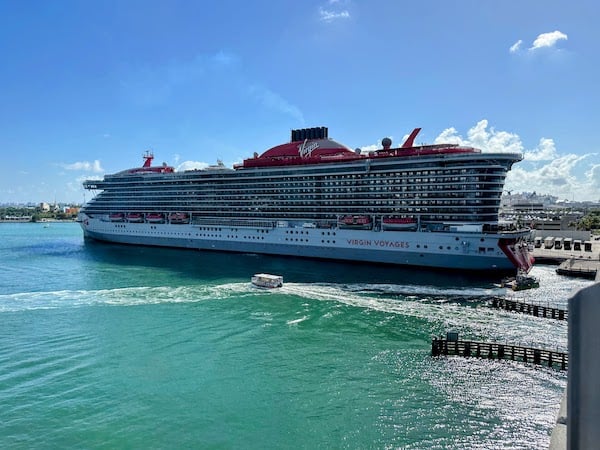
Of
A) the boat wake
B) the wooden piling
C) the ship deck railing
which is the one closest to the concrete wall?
the boat wake

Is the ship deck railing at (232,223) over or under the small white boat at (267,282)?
over

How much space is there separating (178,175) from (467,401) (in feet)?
207

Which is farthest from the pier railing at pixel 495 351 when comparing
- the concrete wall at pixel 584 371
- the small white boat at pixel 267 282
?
the small white boat at pixel 267 282

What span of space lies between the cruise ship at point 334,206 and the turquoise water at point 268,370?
768 centimetres

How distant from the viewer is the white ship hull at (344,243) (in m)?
43.8

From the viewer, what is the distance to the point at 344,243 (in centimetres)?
5206

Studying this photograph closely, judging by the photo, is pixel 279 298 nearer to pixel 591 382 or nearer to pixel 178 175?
pixel 591 382

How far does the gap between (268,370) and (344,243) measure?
32377 mm

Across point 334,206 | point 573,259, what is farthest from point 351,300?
point 573,259

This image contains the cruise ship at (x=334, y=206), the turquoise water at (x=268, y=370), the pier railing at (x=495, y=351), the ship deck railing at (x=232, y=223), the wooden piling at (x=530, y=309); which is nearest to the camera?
the turquoise water at (x=268, y=370)

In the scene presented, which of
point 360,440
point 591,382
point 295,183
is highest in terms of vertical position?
point 295,183

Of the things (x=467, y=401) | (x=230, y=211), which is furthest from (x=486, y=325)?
(x=230, y=211)

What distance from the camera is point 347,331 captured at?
2658 centimetres

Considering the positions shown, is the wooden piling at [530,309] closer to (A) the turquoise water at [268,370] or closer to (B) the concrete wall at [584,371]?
(A) the turquoise water at [268,370]
